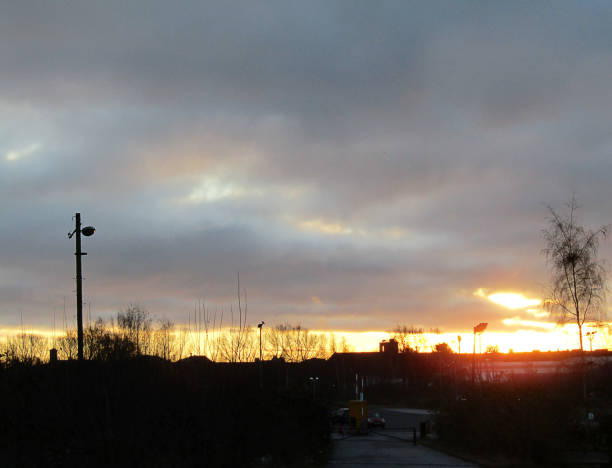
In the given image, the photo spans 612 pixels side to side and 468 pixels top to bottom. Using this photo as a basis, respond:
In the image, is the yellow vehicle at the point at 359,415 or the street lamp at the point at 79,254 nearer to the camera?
the street lamp at the point at 79,254

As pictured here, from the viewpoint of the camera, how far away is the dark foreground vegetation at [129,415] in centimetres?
1108

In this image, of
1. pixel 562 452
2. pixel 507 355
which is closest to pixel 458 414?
pixel 562 452

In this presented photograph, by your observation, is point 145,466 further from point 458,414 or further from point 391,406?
point 391,406

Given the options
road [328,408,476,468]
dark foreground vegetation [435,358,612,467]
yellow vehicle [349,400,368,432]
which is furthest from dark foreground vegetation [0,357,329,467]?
yellow vehicle [349,400,368,432]

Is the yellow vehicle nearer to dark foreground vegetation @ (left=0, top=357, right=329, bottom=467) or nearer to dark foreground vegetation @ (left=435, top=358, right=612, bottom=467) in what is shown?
dark foreground vegetation @ (left=435, top=358, right=612, bottom=467)

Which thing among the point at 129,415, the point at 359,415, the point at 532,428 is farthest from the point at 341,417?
the point at 129,415

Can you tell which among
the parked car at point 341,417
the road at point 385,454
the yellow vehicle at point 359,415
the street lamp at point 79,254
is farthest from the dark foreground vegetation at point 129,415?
the parked car at point 341,417

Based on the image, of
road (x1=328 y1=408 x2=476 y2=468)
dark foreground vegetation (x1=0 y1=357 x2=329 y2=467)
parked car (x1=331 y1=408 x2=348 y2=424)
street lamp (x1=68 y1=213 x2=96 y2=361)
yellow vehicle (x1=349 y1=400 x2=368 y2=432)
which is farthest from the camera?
parked car (x1=331 y1=408 x2=348 y2=424)

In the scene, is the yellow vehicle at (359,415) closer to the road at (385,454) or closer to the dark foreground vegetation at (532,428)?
the road at (385,454)

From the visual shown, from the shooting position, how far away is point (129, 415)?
12.1 meters

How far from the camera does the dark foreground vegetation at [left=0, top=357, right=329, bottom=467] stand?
36.3 feet

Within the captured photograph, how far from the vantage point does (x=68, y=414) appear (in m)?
11.4

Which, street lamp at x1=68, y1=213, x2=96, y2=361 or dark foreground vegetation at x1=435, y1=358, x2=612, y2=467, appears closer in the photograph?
street lamp at x1=68, y1=213, x2=96, y2=361

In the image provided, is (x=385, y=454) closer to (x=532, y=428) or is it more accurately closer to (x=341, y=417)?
(x=532, y=428)
